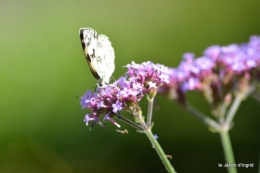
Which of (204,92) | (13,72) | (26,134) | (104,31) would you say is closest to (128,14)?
(104,31)

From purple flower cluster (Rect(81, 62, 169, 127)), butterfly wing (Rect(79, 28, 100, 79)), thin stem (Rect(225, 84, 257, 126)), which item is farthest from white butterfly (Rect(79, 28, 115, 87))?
thin stem (Rect(225, 84, 257, 126))

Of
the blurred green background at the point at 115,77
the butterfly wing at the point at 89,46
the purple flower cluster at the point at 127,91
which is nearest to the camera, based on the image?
the purple flower cluster at the point at 127,91

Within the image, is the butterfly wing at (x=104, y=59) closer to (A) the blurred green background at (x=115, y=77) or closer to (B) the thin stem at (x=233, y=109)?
(B) the thin stem at (x=233, y=109)

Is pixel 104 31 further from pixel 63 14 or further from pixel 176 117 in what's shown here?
pixel 176 117

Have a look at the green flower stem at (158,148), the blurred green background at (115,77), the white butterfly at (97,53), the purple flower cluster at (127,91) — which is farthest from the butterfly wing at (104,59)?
the blurred green background at (115,77)

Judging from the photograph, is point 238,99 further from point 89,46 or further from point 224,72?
point 89,46

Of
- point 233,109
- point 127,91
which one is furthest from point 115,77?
point 233,109

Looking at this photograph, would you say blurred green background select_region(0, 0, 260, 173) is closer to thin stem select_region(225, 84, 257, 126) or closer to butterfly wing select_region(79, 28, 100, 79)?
butterfly wing select_region(79, 28, 100, 79)

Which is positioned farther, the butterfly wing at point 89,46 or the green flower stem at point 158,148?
the butterfly wing at point 89,46
